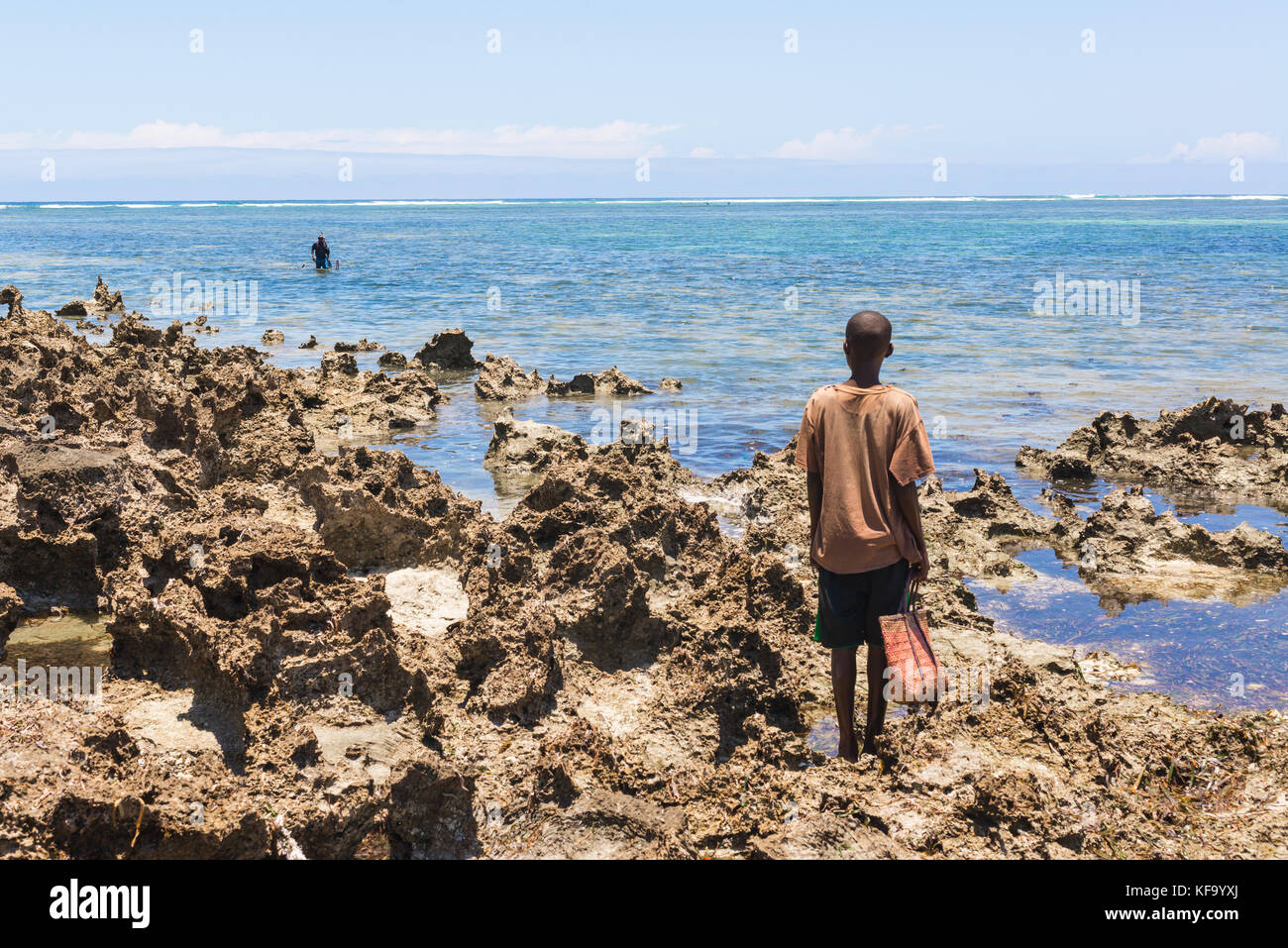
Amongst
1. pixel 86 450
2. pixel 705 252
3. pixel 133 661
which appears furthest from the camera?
pixel 705 252

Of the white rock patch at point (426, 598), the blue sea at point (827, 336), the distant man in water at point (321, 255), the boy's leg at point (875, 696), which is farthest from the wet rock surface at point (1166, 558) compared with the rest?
the distant man in water at point (321, 255)

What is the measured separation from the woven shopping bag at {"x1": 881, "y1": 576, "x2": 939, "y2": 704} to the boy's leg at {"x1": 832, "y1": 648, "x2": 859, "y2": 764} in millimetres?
207

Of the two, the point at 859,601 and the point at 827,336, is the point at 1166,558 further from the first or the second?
the point at 827,336

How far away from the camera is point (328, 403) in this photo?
13773mm

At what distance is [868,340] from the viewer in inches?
173

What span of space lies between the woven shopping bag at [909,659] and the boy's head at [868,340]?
111cm

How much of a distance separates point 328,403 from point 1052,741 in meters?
11.2

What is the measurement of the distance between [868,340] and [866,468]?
55cm

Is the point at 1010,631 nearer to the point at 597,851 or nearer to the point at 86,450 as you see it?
the point at 597,851

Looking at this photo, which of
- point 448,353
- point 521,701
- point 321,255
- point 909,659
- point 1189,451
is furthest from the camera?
point 321,255

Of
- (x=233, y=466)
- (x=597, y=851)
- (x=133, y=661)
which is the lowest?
(x=597, y=851)

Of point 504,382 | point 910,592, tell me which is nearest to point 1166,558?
point 910,592

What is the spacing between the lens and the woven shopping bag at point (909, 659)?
437 cm

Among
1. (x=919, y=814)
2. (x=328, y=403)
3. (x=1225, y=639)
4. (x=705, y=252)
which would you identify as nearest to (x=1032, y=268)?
(x=705, y=252)
